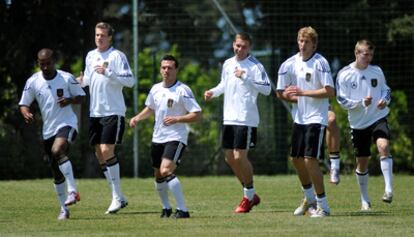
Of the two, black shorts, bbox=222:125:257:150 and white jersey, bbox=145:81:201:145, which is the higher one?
white jersey, bbox=145:81:201:145

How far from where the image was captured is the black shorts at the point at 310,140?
1161cm

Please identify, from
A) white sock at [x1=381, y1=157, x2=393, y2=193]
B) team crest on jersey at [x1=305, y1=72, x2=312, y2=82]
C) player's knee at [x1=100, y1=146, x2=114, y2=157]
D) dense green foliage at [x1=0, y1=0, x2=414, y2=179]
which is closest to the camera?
team crest on jersey at [x1=305, y1=72, x2=312, y2=82]

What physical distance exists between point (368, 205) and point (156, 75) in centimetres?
1112

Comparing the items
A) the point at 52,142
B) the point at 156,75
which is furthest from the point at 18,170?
the point at 52,142

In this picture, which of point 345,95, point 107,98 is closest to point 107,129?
point 107,98

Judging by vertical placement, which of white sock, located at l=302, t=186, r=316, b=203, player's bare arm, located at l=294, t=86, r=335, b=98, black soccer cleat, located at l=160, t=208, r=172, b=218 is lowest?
black soccer cleat, located at l=160, t=208, r=172, b=218

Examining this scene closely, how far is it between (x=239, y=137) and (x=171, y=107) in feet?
3.75

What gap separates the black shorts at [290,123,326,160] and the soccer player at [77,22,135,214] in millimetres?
2382

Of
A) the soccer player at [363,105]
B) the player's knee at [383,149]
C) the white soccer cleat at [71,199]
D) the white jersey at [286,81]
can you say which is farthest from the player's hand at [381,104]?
the white soccer cleat at [71,199]

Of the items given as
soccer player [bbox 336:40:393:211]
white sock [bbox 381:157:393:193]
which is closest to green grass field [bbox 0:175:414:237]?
white sock [bbox 381:157:393:193]

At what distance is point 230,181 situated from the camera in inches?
772

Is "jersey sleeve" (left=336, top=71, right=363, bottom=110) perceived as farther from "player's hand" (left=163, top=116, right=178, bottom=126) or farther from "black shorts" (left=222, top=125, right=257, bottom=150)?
"player's hand" (left=163, top=116, right=178, bottom=126)

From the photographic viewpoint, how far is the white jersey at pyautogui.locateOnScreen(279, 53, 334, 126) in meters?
11.7

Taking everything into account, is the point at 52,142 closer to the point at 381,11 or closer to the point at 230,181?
the point at 230,181
